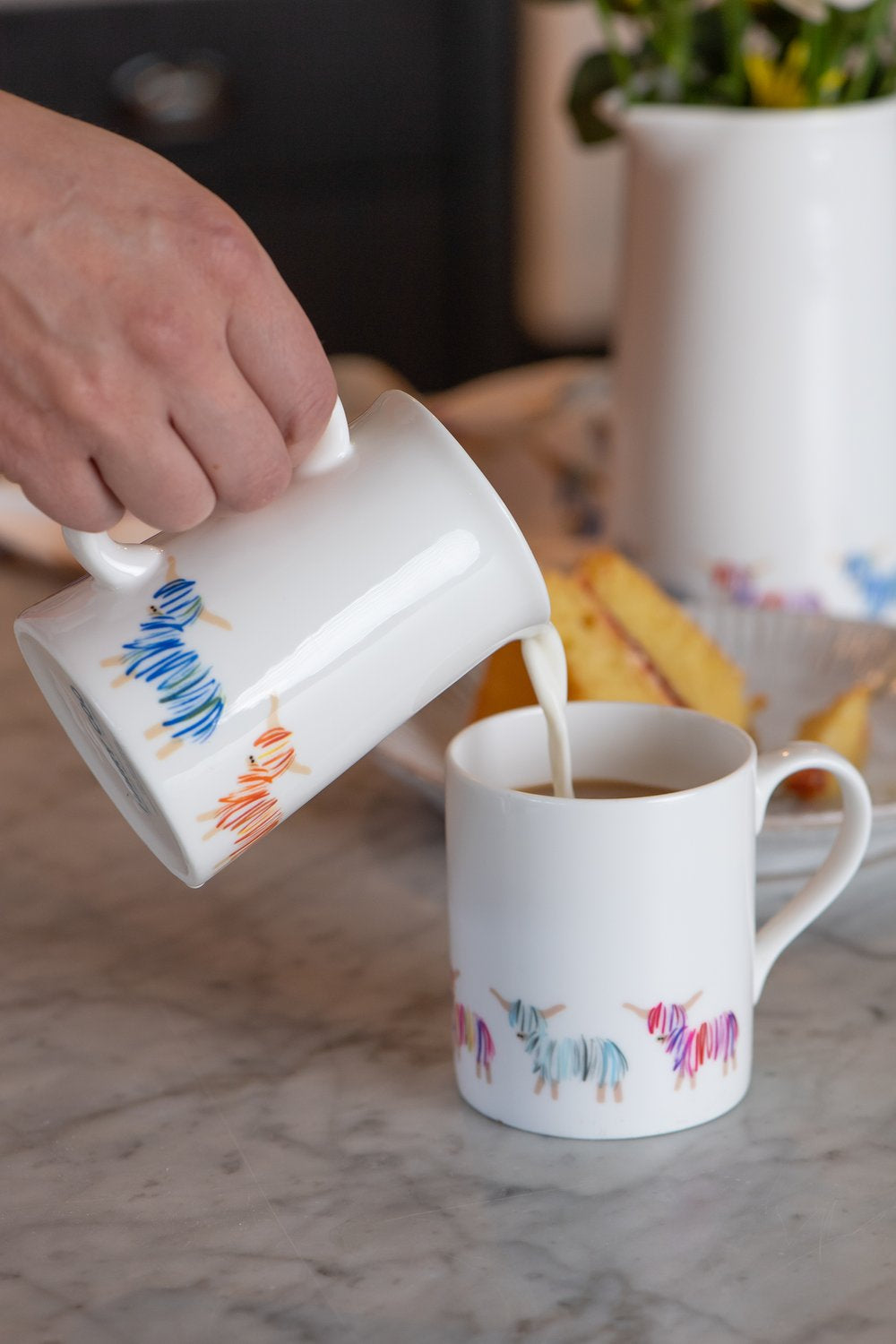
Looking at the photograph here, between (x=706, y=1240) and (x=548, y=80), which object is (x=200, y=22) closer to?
(x=548, y=80)

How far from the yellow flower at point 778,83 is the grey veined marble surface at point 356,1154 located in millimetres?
500

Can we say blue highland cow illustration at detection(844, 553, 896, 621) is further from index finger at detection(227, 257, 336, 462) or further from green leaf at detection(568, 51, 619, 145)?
index finger at detection(227, 257, 336, 462)

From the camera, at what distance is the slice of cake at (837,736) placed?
2.52ft

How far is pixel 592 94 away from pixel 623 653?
0.53 m

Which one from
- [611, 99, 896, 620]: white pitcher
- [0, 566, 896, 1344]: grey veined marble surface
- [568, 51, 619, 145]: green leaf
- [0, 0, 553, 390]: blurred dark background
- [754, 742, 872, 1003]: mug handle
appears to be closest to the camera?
[0, 566, 896, 1344]: grey veined marble surface

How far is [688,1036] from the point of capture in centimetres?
55

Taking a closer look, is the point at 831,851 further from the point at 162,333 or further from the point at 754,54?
the point at 754,54

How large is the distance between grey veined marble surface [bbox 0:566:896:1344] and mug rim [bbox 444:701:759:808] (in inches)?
4.7

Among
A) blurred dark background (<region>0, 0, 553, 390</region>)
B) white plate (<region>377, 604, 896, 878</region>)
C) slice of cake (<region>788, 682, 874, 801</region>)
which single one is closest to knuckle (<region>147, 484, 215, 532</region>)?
white plate (<region>377, 604, 896, 878</region>)

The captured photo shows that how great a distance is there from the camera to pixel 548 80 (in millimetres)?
3010

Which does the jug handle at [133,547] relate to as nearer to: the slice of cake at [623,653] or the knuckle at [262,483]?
the knuckle at [262,483]

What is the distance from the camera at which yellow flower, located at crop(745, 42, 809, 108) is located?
970 millimetres

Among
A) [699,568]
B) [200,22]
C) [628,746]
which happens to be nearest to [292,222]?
[200,22]

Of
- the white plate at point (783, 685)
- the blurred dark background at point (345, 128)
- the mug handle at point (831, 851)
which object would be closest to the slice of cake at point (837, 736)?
the white plate at point (783, 685)
